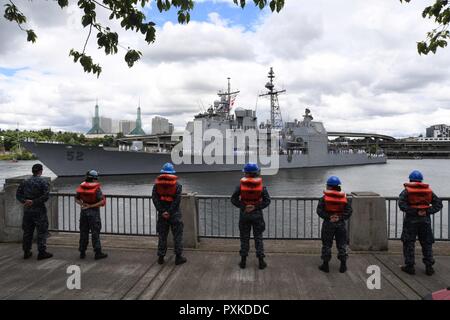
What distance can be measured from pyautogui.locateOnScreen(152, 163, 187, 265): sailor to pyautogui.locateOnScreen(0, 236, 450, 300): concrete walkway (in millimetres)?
270

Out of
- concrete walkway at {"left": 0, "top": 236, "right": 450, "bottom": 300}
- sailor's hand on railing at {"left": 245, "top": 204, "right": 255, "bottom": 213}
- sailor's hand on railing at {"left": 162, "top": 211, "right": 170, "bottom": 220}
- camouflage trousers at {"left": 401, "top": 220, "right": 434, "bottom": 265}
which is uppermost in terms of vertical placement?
sailor's hand on railing at {"left": 245, "top": 204, "right": 255, "bottom": 213}

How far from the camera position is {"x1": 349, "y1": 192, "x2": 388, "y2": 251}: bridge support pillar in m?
6.30

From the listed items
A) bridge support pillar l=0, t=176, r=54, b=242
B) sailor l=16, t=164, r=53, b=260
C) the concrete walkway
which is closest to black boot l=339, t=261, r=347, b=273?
the concrete walkway

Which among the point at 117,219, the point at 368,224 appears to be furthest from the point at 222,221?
the point at 368,224

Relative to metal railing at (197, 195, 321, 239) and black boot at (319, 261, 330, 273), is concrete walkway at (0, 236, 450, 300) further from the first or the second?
metal railing at (197, 195, 321, 239)

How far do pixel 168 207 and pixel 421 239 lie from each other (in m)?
4.21

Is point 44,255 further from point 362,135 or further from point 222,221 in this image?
point 362,135

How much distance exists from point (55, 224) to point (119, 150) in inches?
1569

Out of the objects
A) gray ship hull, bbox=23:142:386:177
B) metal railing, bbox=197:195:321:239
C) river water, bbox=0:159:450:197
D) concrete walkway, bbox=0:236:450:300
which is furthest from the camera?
gray ship hull, bbox=23:142:386:177

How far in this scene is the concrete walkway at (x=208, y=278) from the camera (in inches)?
178

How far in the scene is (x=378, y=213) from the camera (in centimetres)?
629

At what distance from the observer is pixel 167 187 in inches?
225

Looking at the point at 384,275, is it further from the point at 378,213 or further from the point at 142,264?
the point at 142,264
